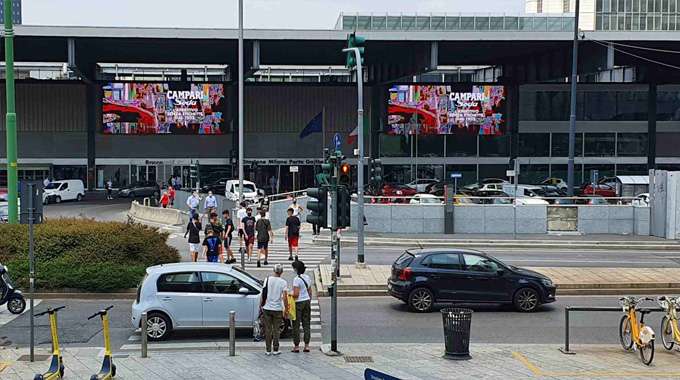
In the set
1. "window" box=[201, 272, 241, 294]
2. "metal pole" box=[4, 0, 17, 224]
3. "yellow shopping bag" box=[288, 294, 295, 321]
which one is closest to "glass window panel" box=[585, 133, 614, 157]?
"metal pole" box=[4, 0, 17, 224]

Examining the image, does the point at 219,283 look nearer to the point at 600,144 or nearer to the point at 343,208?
the point at 343,208

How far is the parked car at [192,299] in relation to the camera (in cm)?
1516

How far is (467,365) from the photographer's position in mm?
13312

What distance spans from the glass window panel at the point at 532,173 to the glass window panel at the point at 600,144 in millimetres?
4212

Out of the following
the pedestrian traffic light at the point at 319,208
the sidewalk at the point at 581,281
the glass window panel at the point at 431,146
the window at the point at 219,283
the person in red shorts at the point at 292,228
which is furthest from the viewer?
the glass window panel at the point at 431,146

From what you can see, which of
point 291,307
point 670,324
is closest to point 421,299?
point 291,307

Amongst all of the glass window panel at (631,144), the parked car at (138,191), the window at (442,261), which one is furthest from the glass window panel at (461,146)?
the window at (442,261)

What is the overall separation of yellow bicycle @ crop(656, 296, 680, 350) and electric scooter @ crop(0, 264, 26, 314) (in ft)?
42.0

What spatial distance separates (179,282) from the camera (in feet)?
50.3

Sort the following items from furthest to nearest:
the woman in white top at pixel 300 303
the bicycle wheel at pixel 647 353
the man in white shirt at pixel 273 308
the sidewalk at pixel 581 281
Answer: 1. the sidewalk at pixel 581 281
2. the woman in white top at pixel 300 303
3. the man in white shirt at pixel 273 308
4. the bicycle wheel at pixel 647 353

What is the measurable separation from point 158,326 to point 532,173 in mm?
58519

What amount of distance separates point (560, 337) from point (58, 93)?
56.7m

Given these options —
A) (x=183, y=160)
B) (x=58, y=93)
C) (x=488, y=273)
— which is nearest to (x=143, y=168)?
(x=183, y=160)

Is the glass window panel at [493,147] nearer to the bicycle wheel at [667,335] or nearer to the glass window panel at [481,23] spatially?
the glass window panel at [481,23]
